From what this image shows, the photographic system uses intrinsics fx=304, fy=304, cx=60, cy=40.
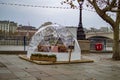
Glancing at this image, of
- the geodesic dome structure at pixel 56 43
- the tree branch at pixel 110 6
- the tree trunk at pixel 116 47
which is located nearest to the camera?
the geodesic dome structure at pixel 56 43

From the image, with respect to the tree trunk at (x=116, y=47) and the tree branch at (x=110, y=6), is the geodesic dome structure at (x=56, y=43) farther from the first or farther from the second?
the tree trunk at (x=116, y=47)

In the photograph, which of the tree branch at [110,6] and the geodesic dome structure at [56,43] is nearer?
the geodesic dome structure at [56,43]

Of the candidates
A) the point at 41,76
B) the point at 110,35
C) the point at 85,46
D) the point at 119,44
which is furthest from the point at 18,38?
the point at 110,35

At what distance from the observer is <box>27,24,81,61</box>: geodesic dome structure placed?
62.8 ft

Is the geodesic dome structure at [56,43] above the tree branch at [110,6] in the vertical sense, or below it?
below

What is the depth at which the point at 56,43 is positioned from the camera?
64.9 feet

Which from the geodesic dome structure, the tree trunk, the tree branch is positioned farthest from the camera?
the tree trunk

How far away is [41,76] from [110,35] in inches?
2361

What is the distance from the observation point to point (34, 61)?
18.1 metres

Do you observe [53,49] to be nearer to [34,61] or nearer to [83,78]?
[34,61]

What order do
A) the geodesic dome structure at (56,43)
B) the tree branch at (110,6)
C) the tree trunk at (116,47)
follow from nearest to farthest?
the geodesic dome structure at (56,43) → the tree branch at (110,6) → the tree trunk at (116,47)

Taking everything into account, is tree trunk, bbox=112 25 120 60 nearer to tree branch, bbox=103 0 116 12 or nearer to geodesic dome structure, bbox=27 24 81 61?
tree branch, bbox=103 0 116 12

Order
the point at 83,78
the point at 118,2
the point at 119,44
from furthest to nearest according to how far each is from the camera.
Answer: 1. the point at 119,44
2. the point at 118,2
3. the point at 83,78

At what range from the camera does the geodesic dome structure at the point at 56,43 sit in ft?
62.8
